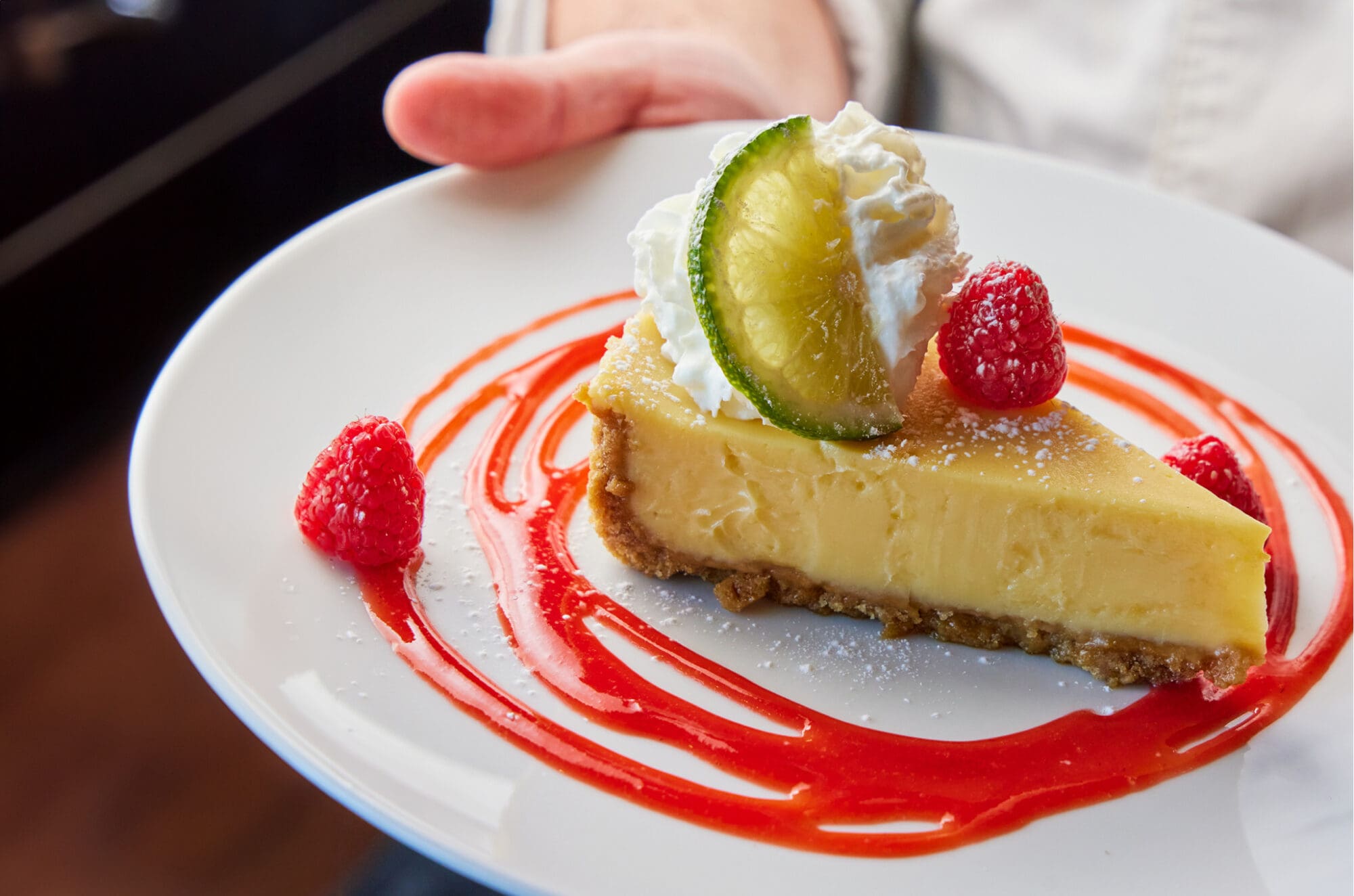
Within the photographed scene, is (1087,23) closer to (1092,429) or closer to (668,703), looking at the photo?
(1092,429)

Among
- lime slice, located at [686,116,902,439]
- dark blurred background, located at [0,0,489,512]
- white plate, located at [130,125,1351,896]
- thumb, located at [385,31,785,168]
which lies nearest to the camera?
white plate, located at [130,125,1351,896]

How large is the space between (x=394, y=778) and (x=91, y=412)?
2.27m

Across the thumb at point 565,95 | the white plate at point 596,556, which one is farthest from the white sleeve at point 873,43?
the white plate at point 596,556

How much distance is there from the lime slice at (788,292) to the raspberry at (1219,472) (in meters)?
0.49

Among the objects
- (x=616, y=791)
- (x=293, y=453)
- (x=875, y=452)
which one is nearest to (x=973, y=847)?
(x=616, y=791)

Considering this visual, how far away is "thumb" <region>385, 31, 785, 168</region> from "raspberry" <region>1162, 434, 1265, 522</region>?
50.6 inches

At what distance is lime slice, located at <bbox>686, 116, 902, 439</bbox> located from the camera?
1.58m

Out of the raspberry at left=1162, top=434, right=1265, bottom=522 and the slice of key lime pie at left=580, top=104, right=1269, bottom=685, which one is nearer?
the slice of key lime pie at left=580, top=104, right=1269, bottom=685

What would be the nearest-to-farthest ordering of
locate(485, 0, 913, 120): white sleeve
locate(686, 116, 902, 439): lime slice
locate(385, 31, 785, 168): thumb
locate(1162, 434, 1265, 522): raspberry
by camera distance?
locate(686, 116, 902, 439): lime slice → locate(1162, 434, 1265, 522): raspberry → locate(385, 31, 785, 168): thumb → locate(485, 0, 913, 120): white sleeve

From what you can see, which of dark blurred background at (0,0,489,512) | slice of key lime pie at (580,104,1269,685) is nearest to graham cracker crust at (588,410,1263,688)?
slice of key lime pie at (580,104,1269,685)

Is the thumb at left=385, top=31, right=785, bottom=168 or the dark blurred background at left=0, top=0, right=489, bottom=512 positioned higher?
the thumb at left=385, top=31, right=785, bottom=168

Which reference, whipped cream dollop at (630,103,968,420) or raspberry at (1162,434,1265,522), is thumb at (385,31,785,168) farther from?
raspberry at (1162,434,1265,522)

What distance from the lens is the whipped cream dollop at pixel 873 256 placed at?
5.44ft

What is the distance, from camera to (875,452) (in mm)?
1659
